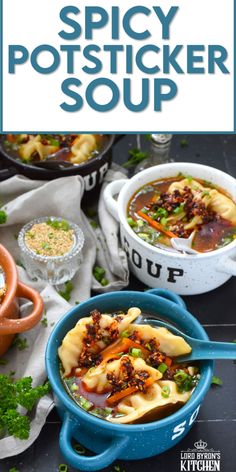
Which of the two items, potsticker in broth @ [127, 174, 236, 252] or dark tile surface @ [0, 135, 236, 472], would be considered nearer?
dark tile surface @ [0, 135, 236, 472]

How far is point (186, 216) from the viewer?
107 inches

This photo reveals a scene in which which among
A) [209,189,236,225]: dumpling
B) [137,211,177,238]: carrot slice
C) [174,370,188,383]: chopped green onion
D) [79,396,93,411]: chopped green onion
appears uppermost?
[209,189,236,225]: dumpling

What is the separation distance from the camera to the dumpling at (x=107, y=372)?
223cm

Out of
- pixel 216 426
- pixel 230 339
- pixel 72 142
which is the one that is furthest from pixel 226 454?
pixel 72 142

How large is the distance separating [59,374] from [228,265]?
0.67 metres

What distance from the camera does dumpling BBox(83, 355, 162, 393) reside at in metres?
2.23

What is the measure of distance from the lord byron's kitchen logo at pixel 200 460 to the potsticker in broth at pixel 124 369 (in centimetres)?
20

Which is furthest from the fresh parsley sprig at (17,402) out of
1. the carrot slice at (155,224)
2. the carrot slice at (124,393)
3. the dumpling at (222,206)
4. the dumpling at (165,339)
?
the dumpling at (222,206)

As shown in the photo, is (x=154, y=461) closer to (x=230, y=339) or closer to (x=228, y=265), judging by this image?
(x=230, y=339)

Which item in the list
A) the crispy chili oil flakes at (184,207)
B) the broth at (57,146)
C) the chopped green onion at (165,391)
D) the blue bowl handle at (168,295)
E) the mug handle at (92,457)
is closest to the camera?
the mug handle at (92,457)

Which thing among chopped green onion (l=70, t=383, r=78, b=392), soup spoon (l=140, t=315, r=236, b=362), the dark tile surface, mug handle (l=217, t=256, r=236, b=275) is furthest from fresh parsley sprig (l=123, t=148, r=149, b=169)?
chopped green onion (l=70, t=383, r=78, b=392)

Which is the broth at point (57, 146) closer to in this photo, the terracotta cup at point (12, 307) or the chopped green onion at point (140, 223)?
the chopped green onion at point (140, 223)

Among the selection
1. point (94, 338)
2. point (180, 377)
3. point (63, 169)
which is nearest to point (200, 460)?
point (180, 377)

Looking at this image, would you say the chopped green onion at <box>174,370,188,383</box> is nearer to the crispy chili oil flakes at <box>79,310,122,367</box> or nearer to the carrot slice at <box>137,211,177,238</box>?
the crispy chili oil flakes at <box>79,310,122,367</box>
